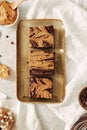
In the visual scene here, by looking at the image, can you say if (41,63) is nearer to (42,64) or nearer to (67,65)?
(42,64)

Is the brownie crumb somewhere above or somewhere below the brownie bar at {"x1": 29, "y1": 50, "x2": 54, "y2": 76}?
below

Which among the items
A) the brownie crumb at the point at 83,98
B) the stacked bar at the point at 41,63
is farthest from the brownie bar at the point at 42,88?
the brownie crumb at the point at 83,98

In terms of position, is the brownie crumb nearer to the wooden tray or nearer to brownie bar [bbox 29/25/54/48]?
the wooden tray

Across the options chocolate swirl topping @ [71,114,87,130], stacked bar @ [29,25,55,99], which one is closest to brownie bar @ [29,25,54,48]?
stacked bar @ [29,25,55,99]

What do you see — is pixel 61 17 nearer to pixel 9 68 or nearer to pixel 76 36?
pixel 76 36

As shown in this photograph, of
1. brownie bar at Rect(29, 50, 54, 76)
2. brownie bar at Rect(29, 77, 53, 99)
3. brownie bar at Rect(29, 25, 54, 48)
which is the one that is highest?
brownie bar at Rect(29, 25, 54, 48)

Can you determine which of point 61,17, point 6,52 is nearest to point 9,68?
point 6,52
